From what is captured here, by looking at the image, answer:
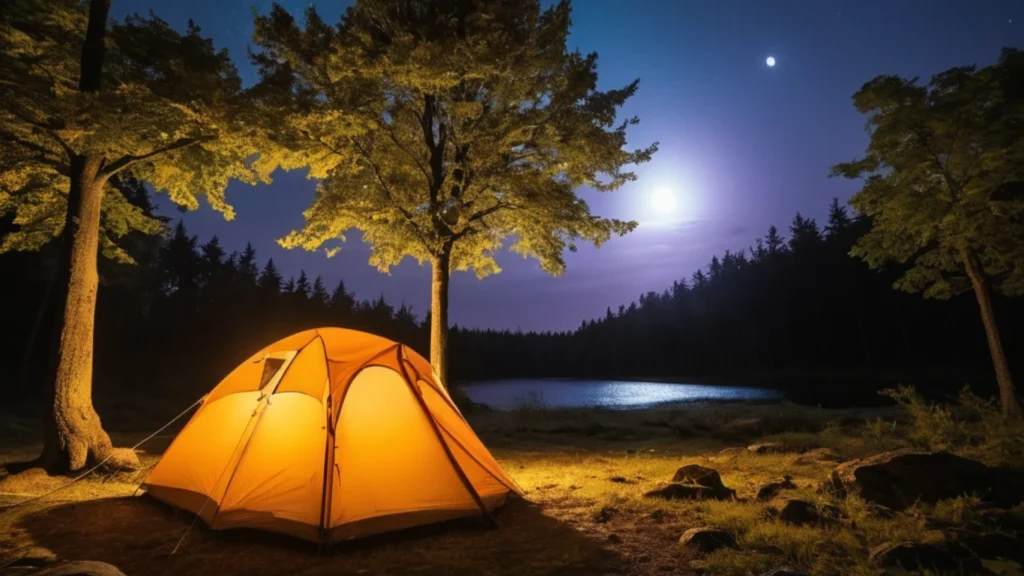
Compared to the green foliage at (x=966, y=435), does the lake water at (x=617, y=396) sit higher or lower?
lower

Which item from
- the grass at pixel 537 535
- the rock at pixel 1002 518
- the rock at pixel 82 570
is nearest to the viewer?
the rock at pixel 82 570

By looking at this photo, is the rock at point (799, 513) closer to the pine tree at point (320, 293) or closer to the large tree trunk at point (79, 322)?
the large tree trunk at point (79, 322)

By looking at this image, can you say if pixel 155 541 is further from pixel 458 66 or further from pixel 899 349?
pixel 899 349

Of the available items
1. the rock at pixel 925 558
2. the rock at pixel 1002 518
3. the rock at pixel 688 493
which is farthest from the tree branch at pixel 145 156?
the rock at pixel 1002 518

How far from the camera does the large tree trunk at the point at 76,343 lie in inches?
293

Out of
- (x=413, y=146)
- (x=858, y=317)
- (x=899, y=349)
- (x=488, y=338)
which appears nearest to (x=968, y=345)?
(x=899, y=349)

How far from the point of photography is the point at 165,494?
238 inches

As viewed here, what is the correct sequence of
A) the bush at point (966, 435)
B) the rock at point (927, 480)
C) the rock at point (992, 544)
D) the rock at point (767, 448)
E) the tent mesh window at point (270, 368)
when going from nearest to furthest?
1. the rock at point (992, 544)
2. the rock at point (927, 480)
3. the tent mesh window at point (270, 368)
4. the bush at point (966, 435)
5. the rock at point (767, 448)

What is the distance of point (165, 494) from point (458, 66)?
28.3 feet

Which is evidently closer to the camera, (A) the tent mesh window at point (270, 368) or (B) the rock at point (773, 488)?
(A) the tent mesh window at point (270, 368)

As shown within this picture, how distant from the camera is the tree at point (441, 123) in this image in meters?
9.33

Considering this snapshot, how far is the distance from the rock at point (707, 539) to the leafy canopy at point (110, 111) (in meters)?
9.23

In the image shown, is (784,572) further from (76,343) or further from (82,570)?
(76,343)

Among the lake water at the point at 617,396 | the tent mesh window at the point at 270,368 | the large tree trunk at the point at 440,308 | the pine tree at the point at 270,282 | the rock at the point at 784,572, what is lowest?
the lake water at the point at 617,396
